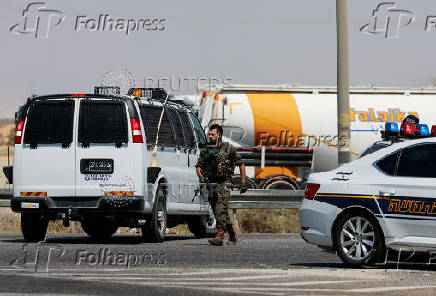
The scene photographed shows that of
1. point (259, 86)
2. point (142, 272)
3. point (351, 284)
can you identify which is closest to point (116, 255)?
point (142, 272)

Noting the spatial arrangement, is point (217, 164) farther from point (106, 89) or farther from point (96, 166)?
point (106, 89)

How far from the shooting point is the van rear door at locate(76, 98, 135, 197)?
1628cm

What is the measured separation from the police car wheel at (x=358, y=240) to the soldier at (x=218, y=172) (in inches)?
147

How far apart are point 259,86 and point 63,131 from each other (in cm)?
1370

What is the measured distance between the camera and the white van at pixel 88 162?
642 inches

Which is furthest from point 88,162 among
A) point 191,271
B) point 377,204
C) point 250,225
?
point 250,225

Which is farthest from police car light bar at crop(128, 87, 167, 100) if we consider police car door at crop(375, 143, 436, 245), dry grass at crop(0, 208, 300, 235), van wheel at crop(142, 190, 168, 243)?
police car door at crop(375, 143, 436, 245)

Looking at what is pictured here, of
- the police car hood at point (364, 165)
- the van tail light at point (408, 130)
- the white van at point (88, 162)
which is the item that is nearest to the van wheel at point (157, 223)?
the white van at point (88, 162)

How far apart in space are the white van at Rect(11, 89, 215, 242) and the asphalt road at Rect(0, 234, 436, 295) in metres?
0.53

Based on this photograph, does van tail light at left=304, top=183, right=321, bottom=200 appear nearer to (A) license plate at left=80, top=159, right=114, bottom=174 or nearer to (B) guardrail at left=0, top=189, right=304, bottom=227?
(A) license plate at left=80, top=159, right=114, bottom=174

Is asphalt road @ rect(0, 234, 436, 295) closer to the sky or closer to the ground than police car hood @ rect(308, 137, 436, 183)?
closer to the ground

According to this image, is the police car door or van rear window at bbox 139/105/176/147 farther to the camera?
van rear window at bbox 139/105/176/147

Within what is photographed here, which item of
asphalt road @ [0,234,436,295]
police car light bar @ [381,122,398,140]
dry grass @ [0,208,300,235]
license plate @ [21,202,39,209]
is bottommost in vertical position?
asphalt road @ [0,234,436,295]

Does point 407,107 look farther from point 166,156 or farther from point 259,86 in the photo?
point 166,156
